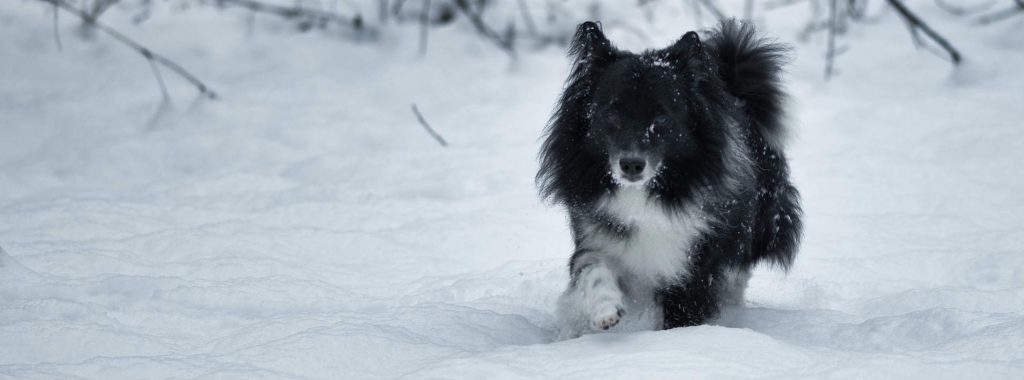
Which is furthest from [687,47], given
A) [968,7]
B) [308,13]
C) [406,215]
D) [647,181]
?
[968,7]

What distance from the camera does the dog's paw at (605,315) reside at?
3.80 meters

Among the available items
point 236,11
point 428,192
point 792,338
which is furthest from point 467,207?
point 236,11

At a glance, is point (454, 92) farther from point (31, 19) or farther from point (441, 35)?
point (31, 19)

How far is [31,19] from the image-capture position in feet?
32.6

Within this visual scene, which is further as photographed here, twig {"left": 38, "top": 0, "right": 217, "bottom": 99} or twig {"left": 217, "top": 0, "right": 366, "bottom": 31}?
twig {"left": 217, "top": 0, "right": 366, "bottom": 31}

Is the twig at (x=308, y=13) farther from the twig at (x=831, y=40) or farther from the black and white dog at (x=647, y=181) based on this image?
the black and white dog at (x=647, y=181)

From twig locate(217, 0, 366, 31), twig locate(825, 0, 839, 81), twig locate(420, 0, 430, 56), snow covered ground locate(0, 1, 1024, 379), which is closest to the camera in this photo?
snow covered ground locate(0, 1, 1024, 379)

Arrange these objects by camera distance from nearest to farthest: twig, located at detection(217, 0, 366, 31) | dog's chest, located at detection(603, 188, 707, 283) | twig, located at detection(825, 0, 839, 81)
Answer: dog's chest, located at detection(603, 188, 707, 283)
twig, located at detection(825, 0, 839, 81)
twig, located at detection(217, 0, 366, 31)

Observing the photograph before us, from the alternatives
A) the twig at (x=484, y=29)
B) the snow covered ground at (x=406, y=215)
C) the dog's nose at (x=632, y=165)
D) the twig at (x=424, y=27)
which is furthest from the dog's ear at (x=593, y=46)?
the twig at (x=424, y=27)

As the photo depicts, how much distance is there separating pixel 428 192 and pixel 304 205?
0.81 meters

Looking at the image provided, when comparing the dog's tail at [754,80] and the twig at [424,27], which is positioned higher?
the dog's tail at [754,80]

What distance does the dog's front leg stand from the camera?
3830 mm

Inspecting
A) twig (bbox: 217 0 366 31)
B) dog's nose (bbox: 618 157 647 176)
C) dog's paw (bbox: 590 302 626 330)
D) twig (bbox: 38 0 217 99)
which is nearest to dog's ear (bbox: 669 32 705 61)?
dog's nose (bbox: 618 157 647 176)

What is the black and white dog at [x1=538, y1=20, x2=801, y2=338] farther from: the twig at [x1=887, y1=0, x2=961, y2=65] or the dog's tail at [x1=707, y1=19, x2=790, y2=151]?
the twig at [x1=887, y1=0, x2=961, y2=65]
